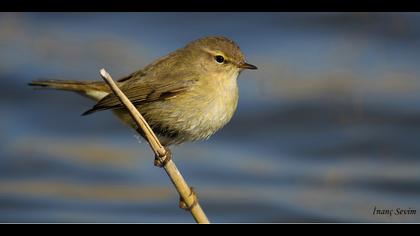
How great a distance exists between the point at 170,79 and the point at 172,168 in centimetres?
156

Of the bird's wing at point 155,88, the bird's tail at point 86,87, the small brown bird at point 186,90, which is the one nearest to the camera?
the small brown bird at point 186,90

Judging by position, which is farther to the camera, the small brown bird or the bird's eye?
the bird's eye

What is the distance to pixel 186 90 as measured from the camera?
6070 mm

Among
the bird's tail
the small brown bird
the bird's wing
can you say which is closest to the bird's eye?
the small brown bird

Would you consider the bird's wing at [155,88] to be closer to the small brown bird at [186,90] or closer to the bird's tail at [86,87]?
→ the small brown bird at [186,90]

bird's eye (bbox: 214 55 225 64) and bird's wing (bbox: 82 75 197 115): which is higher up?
bird's eye (bbox: 214 55 225 64)

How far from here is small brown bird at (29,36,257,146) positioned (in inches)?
232

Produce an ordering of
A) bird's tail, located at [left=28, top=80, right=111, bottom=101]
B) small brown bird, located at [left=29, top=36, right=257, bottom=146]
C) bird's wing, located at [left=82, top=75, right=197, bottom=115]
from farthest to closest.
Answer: bird's tail, located at [left=28, top=80, right=111, bottom=101]
bird's wing, located at [left=82, top=75, right=197, bottom=115]
small brown bird, located at [left=29, top=36, right=257, bottom=146]

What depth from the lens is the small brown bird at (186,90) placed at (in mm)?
5887

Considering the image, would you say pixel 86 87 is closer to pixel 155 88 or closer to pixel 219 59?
pixel 155 88

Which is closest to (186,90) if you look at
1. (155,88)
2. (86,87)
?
(155,88)

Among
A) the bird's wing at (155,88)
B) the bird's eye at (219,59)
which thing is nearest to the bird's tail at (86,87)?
the bird's wing at (155,88)

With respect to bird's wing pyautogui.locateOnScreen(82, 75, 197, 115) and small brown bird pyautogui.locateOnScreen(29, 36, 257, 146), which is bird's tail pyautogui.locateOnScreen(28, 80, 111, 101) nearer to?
small brown bird pyautogui.locateOnScreen(29, 36, 257, 146)
